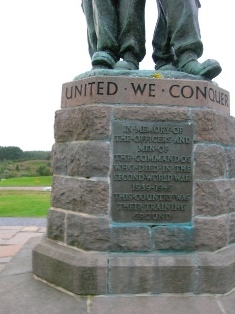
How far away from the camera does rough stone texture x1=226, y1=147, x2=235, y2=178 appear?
127 inches

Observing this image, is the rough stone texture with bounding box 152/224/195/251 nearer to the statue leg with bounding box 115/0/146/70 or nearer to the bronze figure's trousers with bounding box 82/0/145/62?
the statue leg with bounding box 115/0/146/70

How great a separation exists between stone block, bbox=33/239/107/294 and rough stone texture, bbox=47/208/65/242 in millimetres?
90

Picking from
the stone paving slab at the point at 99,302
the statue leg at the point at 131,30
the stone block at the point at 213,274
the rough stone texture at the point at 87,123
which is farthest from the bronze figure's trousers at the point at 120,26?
the stone paving slab at the point at 99,302

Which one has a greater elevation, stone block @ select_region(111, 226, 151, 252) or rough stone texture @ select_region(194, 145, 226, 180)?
rough stone texture @ select_region(194, 145, 226, 180)

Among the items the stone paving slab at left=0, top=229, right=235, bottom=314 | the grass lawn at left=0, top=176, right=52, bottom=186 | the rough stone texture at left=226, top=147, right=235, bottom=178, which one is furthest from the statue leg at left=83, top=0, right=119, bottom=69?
the grass lawn at left=0, top=176, right=52, bottom=186

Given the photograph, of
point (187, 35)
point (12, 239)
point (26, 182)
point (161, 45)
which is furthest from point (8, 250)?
point (26, 182)

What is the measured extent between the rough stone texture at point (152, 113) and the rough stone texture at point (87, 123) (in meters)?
0.11

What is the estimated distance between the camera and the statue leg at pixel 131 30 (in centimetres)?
346

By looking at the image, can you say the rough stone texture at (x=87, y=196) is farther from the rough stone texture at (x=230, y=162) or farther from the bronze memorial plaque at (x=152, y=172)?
the rough stone texture at (x=230, y=162)

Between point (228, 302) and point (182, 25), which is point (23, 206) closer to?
point (182, 25)

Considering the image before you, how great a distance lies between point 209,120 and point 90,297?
157 cm

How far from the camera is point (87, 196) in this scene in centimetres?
296

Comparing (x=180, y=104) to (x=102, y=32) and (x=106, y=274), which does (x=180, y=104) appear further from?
(x=106, y=274)

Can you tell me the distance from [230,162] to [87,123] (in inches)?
48.1
